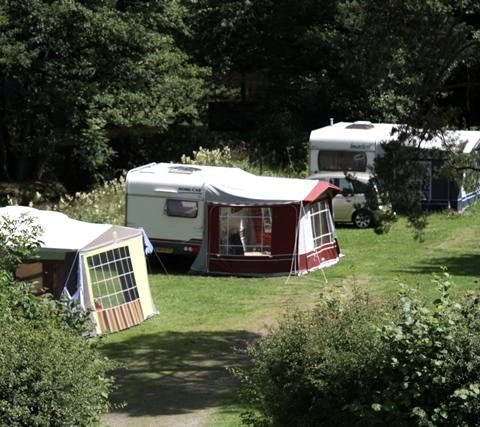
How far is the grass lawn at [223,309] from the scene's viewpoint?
14234 millimetres

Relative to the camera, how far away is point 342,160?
30656 mm

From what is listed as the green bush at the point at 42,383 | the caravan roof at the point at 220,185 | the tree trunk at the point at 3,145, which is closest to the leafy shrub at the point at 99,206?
the caravan roof at the point at 220,185

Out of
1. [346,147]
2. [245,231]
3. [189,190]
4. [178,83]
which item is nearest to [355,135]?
[346,147]

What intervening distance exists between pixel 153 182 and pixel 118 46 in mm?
6918

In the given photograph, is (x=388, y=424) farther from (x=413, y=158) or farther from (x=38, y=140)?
(x=38, y=140)

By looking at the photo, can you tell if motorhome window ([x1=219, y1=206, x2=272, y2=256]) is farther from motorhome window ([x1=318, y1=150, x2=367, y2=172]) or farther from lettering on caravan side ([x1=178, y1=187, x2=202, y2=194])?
motorhome window ([x1=318, y1=150, x2=367, y2=172])

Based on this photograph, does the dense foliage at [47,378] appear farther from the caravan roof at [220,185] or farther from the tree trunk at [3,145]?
the tree trunk at [3,145]

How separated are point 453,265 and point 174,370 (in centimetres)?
951

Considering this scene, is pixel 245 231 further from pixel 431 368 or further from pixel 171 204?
pixel 431 368

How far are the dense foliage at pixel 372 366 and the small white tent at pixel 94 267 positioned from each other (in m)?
8.38

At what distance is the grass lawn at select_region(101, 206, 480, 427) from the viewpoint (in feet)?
46.7

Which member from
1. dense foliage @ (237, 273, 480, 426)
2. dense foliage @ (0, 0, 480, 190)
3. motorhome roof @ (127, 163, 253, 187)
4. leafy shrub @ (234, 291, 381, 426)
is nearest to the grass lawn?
motorhome roof @ (127, 163, 253, 187)

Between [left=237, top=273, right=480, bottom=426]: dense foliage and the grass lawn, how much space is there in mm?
2346

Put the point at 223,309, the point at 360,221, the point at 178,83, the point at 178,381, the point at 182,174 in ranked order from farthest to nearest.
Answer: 1. the point at 178,83
2. the point at 360,221
3. the point at 182,174
4. the point at 223,309
5. the point at 178,381
